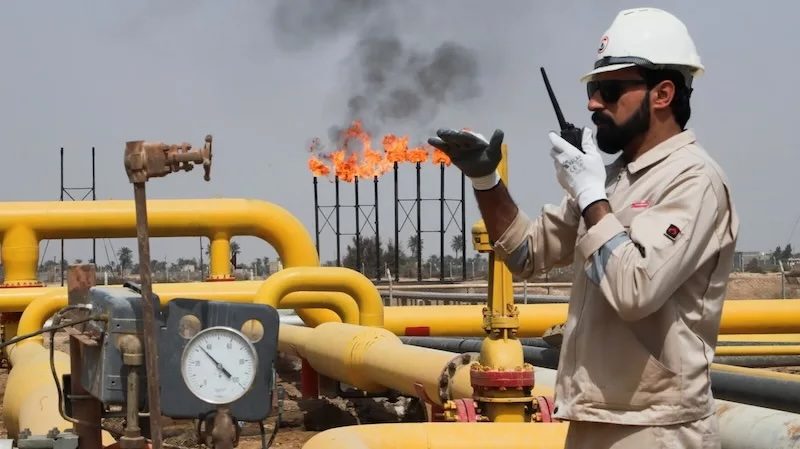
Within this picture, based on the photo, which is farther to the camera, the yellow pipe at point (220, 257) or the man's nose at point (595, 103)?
the yellow pipe at point (220, 257)

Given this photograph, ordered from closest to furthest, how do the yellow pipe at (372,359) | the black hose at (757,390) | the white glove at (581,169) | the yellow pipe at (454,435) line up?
the white glove at (581,169) → the yellow pipe at (454,435) → the black hose at (757,390) → the yellow pipe at (372,359)

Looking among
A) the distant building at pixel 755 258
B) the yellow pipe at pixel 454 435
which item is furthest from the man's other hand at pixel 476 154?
the distant building at pixel 755 258

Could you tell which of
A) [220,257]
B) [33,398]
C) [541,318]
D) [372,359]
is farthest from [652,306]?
[220,257]

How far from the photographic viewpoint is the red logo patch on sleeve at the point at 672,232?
2.39 metres

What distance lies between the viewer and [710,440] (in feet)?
8.42

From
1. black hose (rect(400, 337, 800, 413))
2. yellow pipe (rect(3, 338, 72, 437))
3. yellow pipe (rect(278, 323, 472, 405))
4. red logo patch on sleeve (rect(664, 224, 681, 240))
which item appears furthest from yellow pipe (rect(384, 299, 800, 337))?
red logo patch on sleeve (rect(664, 224, 681, 240))

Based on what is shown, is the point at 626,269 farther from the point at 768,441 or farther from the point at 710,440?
the point at 768,441

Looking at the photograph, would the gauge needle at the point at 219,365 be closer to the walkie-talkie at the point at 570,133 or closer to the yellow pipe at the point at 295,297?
the walkie-talkie at the point at 570,133

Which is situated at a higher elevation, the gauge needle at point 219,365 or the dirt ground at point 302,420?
the gauge needle at point 219,365

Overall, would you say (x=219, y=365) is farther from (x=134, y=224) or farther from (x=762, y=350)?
(x=762, y=350)

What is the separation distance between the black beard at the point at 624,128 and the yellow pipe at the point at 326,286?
20.1 feet

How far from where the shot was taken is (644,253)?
7.77 ft

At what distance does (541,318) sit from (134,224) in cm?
361

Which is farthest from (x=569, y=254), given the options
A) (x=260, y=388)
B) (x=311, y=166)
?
(x=311, y=166)
